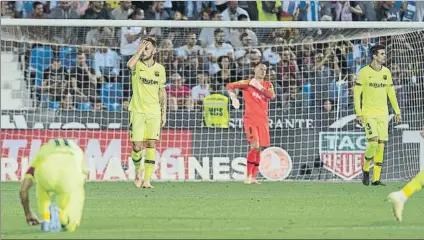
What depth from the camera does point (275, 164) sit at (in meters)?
22.0

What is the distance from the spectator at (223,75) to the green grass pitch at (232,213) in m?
4.03

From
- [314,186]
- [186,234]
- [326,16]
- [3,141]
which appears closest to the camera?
[186,234]

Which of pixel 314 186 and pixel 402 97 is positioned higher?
pixel 402 97

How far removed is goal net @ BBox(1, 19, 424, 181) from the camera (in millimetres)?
21547

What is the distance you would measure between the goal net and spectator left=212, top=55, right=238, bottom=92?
0.02 m

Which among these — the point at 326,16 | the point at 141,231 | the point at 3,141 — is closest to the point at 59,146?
the point at 141,231

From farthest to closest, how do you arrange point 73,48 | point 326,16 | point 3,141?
point 326,16 → point 73,48 → point 3,141

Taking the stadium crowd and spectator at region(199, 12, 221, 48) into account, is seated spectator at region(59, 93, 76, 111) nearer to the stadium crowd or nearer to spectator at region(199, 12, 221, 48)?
the stadium crowd

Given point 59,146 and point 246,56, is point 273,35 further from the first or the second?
point 59,146

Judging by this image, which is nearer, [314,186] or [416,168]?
[314,186]

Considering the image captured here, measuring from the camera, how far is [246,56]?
23.6m

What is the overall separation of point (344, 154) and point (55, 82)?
17.6 feet

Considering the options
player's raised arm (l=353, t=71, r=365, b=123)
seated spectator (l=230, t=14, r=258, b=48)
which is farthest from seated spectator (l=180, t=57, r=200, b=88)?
player's raised arm (l=353, t=71, r=365, b=123)

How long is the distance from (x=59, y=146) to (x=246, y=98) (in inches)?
383
